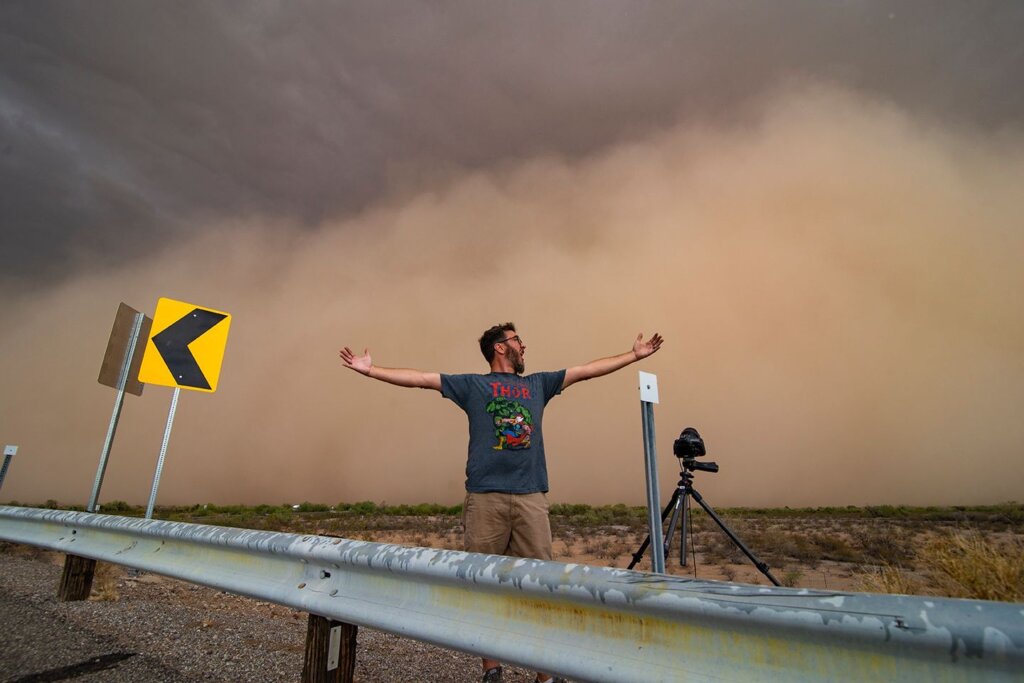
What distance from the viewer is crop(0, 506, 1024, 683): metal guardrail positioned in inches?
40.8

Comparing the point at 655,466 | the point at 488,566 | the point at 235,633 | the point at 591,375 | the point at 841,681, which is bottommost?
the point at 235,633

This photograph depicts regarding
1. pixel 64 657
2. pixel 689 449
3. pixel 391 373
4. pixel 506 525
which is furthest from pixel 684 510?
pixel 64 657

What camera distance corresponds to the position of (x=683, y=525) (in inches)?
239

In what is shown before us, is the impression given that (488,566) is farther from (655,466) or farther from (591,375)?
(591,375)

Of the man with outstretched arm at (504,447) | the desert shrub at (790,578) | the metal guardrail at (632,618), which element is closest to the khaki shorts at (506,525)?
the man with outstretched arm at (504,447)

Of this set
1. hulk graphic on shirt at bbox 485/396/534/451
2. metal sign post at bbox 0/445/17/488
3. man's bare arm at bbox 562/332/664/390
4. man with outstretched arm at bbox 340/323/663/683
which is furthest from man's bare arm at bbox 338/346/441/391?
metal sign post at bbox 0/445/17/488

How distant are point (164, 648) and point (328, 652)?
1.91m

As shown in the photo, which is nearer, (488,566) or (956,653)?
(956,653)

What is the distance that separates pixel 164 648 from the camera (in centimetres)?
350

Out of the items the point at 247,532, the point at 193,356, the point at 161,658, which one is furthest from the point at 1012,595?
the point at 193,356

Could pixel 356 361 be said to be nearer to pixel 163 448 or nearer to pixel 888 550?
pixel 163 448

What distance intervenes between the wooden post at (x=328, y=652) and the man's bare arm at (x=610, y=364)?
225 cm

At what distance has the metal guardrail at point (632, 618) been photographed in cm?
104

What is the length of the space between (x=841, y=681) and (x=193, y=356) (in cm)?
657
